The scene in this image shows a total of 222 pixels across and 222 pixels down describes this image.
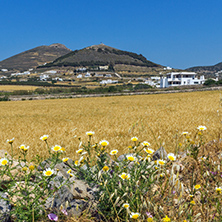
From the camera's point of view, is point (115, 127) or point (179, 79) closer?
point (115, 127)

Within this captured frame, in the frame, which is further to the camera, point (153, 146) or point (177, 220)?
point (153, 146)

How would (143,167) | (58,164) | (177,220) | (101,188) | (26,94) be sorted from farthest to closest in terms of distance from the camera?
(26,94) → (58,164) → (143,167) → (101,188) → (177,220)

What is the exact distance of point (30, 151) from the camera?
5441mm

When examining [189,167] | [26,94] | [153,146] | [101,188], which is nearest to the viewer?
[101,188]

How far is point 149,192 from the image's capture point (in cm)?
250

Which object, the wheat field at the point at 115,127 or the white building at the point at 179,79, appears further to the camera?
the white building at the point at 179,79

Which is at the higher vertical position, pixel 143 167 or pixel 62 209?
pixel 143 167

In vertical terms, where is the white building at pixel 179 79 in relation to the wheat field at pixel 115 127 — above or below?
above

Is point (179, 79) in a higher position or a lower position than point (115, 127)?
higher

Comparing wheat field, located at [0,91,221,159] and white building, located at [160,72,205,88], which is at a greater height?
white building, located at [160,72,205,88]

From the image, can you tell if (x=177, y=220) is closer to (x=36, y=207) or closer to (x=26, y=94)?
(x=36, y=207)

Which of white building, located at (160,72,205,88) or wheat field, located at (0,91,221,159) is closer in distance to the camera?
wheat field, located at (0,91,221,159)

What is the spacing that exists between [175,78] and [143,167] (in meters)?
100

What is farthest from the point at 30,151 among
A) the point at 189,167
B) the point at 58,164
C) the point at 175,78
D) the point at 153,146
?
the point at 175,78
